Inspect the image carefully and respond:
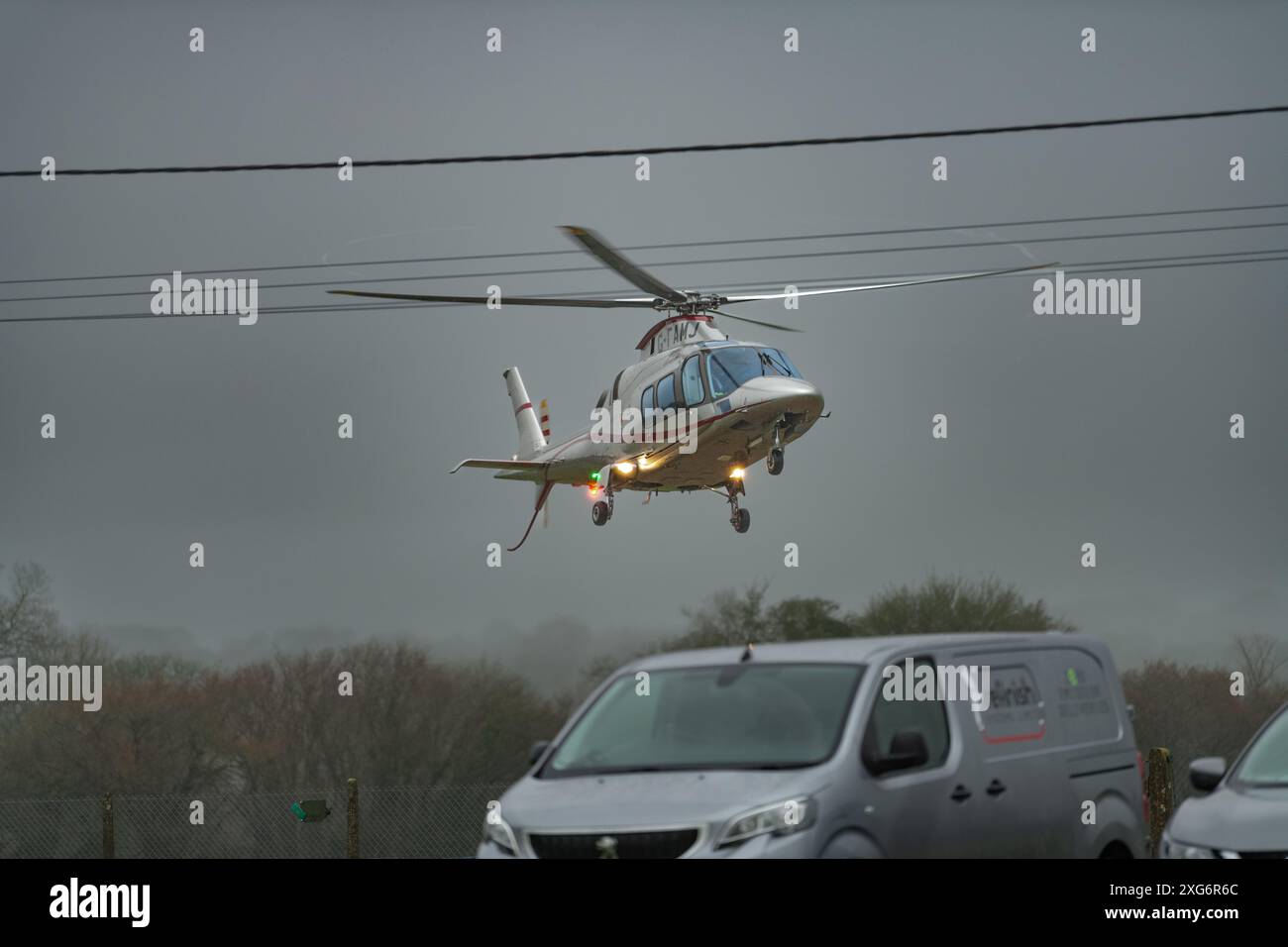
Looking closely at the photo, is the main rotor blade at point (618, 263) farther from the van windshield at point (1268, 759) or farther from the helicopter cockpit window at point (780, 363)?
the van windshield at point (1268, 759)

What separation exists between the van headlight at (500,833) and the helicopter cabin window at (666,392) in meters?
13.2

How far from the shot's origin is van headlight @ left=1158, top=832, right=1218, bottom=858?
824 centimetres

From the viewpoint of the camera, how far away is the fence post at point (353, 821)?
1630 centimetres

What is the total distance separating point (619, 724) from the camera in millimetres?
9375

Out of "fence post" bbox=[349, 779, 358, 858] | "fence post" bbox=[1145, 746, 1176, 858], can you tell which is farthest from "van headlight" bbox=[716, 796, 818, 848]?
"fence post" bbox=[349, 779, 358, 858]

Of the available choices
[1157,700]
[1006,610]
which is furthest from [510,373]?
[1157,700]

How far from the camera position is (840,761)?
839 cm

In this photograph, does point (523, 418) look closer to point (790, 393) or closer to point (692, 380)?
point (692, 380)

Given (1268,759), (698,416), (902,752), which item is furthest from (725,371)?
(902,752)

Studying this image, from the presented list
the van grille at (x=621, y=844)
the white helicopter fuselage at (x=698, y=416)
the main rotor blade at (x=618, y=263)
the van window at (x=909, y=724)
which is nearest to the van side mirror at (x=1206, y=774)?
the van window at (x=909, y=724)

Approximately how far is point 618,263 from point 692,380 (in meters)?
2.30

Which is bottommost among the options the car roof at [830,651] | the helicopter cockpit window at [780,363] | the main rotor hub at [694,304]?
the car roof at [830,651]

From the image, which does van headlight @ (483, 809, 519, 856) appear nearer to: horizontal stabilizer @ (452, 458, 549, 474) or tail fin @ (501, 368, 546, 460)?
horizontal stabilizer @ (452, 458, 549, 474)
